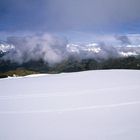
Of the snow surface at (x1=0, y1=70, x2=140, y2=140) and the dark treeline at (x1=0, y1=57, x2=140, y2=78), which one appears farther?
the dark treeline at (x1=0, y1=57, x2=140, y2=78)

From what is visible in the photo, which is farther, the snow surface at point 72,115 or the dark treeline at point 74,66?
the dark treeline at point 74,66

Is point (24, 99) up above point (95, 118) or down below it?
above

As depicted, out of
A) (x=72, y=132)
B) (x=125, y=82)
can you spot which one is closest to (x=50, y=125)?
(x=72, y=132)

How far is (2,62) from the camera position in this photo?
5.40 metres

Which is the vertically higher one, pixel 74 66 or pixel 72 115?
pixel 74 66

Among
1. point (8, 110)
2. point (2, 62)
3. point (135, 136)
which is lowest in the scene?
point (135, 136)

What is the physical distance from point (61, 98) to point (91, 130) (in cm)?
26

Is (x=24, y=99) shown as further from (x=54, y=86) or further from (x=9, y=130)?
(x=54, y=86)

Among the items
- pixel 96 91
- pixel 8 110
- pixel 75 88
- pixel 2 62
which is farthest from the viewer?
pixel 2 62

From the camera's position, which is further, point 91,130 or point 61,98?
point 61,98

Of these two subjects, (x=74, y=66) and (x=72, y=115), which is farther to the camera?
(x=74, y=66)

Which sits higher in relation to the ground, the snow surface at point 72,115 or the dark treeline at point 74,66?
the dark treeline at point 74,66

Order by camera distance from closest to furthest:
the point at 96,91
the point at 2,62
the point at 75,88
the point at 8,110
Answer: the point at 8,110 → the point at 96,91 → the point at 75,88 → the point at 2,62

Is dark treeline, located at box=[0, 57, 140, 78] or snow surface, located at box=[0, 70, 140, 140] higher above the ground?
dark treeline, located at box=[0, 57, 140, 78]
